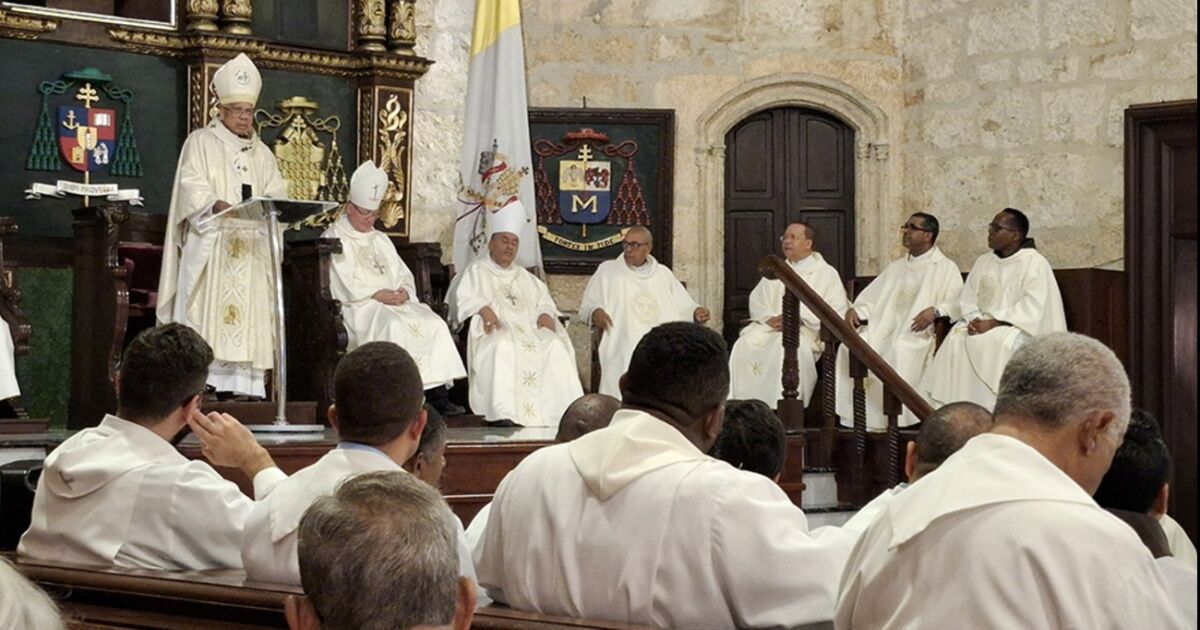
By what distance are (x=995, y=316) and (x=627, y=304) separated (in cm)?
228

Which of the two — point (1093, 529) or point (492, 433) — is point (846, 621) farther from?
point (492, 433)

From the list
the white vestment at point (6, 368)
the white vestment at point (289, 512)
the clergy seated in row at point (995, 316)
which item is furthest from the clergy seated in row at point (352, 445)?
the clergy seated in row at point (995, 316)

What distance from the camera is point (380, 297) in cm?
934

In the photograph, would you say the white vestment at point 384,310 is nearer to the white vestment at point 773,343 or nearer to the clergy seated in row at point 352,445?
the white vestment at point 773,343

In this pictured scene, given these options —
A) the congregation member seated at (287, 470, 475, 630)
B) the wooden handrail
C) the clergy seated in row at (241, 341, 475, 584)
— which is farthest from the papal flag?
the congregation member seated at (287, 470, 475, 630)

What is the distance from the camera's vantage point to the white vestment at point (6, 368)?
780 centimetres

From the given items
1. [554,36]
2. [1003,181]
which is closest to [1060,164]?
[1003,181]

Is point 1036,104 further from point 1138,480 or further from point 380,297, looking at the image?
point 1138,480

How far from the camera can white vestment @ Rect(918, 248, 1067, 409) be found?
10031 millimetres

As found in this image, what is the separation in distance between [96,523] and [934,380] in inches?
280

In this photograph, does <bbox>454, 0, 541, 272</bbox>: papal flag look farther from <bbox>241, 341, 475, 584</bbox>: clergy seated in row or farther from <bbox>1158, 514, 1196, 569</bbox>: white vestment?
<bbox>241, 341, 475, 584</bbox>: clergy seated in row

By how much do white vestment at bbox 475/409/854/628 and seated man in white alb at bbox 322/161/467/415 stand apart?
18.8 ft

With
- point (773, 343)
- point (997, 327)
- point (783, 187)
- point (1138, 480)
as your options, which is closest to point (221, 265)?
point (773, 343)

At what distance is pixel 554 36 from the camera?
12219mm
